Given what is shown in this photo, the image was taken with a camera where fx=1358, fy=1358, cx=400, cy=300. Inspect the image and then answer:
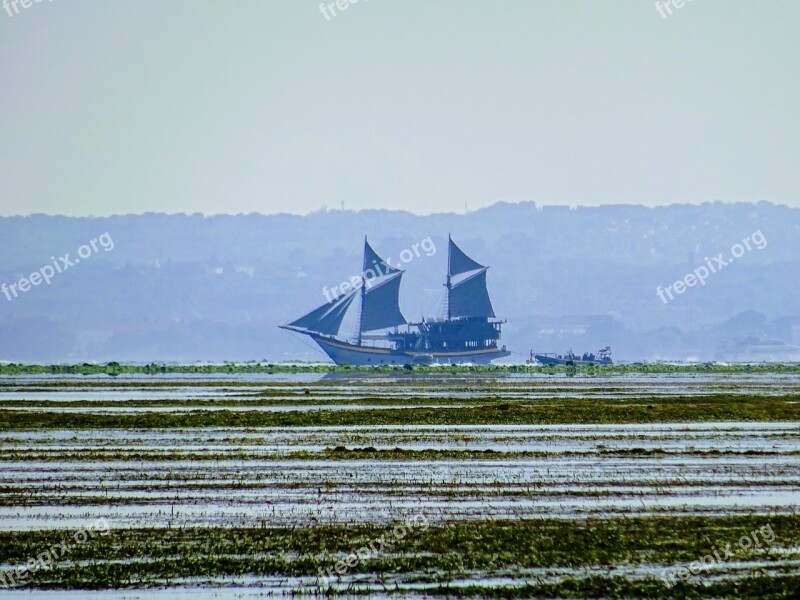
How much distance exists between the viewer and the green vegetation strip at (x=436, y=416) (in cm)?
4231

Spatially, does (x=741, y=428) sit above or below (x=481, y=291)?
below

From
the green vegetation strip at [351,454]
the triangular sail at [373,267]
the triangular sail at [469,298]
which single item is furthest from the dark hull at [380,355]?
the green vegetation strip at [351,454]

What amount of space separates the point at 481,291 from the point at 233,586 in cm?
16235

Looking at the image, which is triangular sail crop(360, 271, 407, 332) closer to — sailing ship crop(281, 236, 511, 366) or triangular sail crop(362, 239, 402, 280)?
sailing ship crop(281, 236, 511, 366)

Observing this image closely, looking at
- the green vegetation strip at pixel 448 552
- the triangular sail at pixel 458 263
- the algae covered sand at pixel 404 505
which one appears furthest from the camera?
the triangular sail at pixel 458 263

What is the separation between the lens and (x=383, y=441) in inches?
1380

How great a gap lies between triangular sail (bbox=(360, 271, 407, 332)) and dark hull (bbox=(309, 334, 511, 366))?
3.54 meters

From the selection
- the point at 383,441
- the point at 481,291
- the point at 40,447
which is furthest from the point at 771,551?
the point at 481,291

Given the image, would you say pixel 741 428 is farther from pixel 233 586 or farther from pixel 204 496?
pixel 233 586

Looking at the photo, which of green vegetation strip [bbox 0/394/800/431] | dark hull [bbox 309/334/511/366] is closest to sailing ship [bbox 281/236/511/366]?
dark hull [bbox 309/334/511/366]

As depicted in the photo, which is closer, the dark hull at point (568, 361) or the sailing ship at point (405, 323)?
the dark hull at point (568, 361)

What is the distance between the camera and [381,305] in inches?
6678

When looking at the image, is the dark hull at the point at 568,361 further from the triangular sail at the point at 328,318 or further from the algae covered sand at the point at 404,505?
the algae covered sand at the point at 404,505

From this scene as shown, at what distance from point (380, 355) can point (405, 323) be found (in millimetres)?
5219
